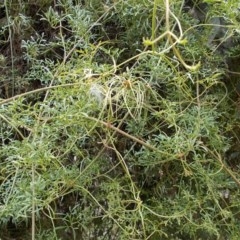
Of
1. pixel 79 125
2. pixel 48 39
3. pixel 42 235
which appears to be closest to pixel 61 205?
pixel 42 235

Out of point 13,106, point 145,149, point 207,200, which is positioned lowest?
point 207,200

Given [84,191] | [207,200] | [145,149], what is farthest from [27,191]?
[207,200]

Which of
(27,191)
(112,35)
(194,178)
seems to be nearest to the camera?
(27,191)

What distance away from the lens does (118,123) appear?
1.06m

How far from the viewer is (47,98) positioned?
104cm

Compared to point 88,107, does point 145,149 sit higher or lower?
lower

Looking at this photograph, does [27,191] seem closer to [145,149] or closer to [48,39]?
[145,149]

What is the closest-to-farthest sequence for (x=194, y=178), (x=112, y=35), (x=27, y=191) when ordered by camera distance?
1. (x=27, y=191)
2. (x=194, y=178)
3. (x=112, y=35)

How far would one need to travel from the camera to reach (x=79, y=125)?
976 mm

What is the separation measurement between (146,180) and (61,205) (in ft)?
0.55

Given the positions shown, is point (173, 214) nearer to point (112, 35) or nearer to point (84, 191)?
point (84, 191)

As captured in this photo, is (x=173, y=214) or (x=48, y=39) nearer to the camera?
(x=173, y=214)

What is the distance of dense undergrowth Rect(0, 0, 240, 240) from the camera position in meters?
0.97

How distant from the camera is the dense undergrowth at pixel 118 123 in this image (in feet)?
3.18
